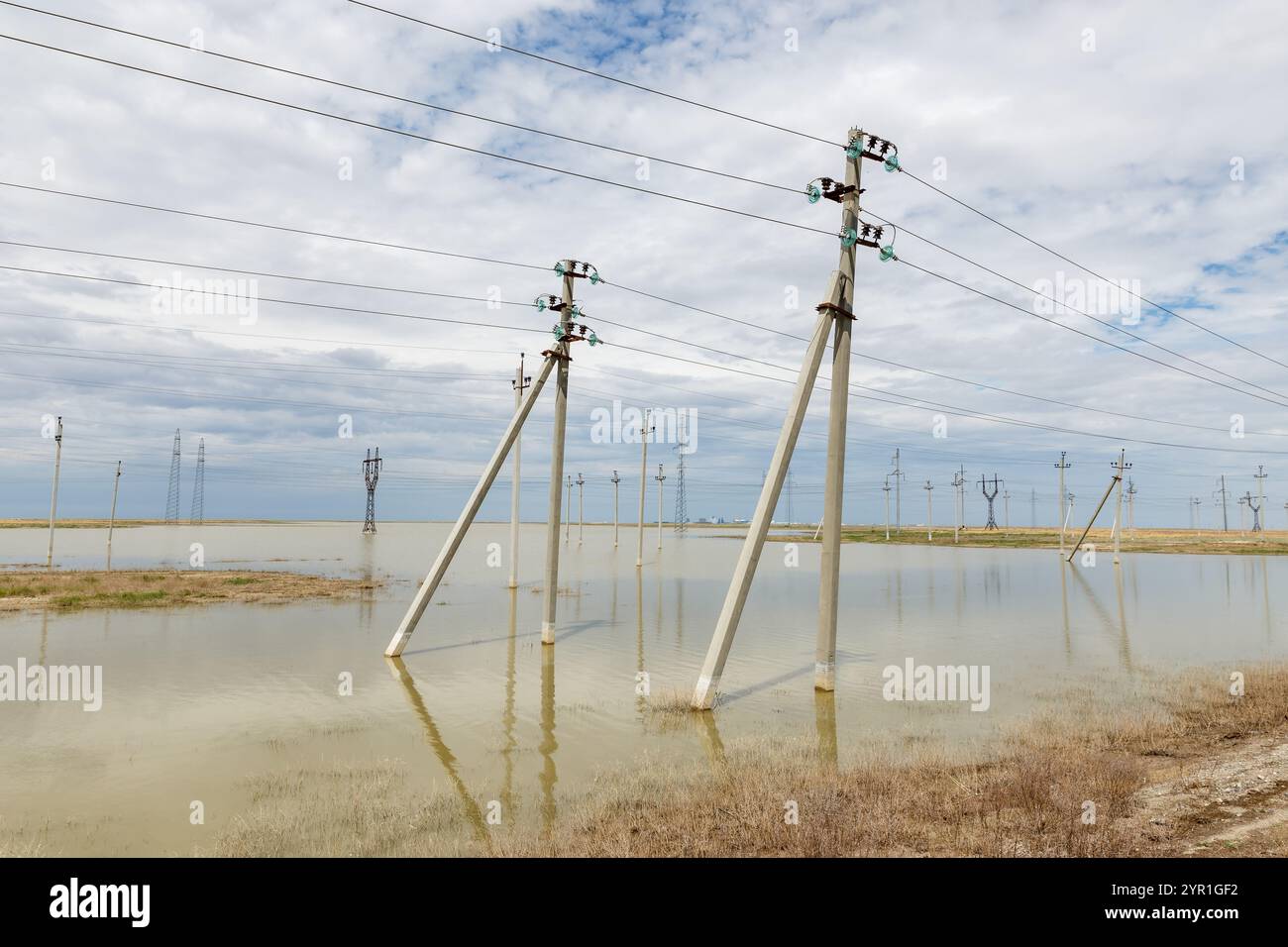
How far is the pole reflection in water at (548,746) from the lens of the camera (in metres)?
10.2

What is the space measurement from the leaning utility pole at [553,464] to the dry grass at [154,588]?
16.5m

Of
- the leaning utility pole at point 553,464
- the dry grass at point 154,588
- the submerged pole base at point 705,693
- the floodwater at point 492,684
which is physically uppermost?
the leaning utility pole at point 553,464

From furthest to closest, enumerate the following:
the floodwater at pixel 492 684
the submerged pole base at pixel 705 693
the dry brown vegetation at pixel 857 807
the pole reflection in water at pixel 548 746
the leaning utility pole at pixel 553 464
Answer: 1. the leaning utility pole at pixel 553 464
2. the submerged pole base at pixel 705 693
3. the floodwater at pixel 492 684
4. the pole reflection in water at pixel 548 746
5. the dry brown vegetation at pixel 857 807

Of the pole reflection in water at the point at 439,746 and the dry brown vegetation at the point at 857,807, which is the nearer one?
the dry brown vegetation at the point at 857,807

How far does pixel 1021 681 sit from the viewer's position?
19.6 m

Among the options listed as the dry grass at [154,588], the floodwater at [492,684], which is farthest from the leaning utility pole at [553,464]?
the dry grass at [154,588]

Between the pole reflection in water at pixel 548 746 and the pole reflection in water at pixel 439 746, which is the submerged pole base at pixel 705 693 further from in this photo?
the pole reflection in water at pixel 439 746

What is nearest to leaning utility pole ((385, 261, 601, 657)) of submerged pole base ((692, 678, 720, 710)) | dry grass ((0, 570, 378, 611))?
submerged pole base ((692, 678, 720, 710))

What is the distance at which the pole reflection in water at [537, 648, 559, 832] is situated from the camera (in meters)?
10.2

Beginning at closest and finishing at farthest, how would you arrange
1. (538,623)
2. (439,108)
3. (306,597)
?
(439,108)
(538,623)
(306,597)
